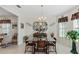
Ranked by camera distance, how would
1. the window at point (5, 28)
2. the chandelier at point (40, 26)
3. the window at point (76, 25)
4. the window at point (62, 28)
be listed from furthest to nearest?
the chandelier at point (40, 26), the window at point (5, 28), the window at point (62, 28), the window at point (76, 25)

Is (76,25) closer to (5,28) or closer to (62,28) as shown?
(62,28)

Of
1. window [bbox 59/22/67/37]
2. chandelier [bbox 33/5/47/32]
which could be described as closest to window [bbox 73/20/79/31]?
window [bbox 59/22/67/37]

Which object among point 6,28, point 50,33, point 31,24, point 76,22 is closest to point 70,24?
point 76,22

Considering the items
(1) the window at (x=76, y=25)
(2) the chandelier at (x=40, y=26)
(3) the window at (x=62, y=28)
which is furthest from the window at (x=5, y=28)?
(1) the window at (x=76, y=25)

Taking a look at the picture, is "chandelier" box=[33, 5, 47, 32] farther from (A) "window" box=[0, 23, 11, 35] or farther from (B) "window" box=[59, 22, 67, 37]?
(A) "window" box=[0, 23, 11, 35]

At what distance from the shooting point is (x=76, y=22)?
850 cm

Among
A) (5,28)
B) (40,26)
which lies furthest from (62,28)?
(5,28)

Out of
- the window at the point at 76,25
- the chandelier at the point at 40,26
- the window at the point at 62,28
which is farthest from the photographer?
the chandelier at the point at 40,26

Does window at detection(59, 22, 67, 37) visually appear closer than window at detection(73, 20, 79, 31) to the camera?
No

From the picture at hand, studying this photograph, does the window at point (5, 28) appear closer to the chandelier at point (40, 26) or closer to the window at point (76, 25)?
the chandelier at point (40, 26)

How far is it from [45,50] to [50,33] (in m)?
6.05

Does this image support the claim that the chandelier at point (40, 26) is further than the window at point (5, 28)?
Yes

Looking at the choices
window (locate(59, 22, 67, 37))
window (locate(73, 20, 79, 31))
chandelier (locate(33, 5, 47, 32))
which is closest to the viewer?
window (locate(73, 20, 79, 31))
